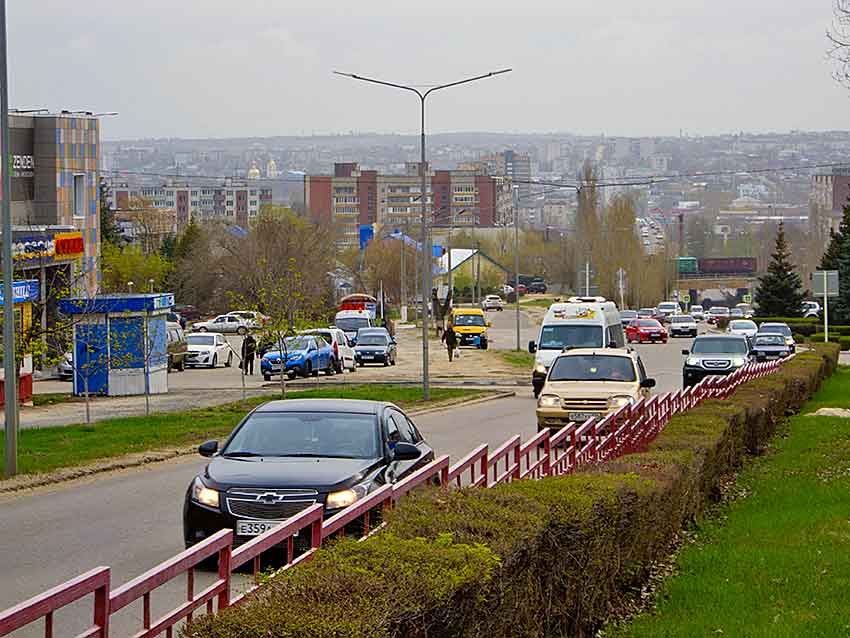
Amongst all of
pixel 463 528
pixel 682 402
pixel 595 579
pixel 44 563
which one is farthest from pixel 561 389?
pixel 463 528

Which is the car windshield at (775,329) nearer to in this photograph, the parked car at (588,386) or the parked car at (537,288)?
the parked car at (588,386)

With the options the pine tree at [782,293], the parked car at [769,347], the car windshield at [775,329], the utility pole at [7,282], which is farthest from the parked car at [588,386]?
the pine tree at [782,293]

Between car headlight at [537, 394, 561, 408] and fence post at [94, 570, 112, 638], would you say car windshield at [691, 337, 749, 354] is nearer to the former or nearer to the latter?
car headlight at [537, 394, 561, 408]

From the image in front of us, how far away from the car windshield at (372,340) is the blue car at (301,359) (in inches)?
359

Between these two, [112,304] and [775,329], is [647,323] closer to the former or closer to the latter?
[775,329]

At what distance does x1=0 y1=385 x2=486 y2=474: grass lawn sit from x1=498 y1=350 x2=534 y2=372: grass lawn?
2236 cm

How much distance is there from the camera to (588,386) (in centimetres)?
2409

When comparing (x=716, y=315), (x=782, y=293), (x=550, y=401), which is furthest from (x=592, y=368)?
(x=716, y=315)

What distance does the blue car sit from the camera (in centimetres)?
4729

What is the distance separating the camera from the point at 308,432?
1313 centimetres

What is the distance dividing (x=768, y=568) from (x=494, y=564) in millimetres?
5196

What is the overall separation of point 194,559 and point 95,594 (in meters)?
0.71

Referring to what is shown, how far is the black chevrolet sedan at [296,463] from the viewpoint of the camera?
11492 mm

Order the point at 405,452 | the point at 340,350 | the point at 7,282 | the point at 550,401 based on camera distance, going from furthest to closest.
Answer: the point at 340,350 < the point at 550,401 < the point at 7,282 < the point at 405,452
